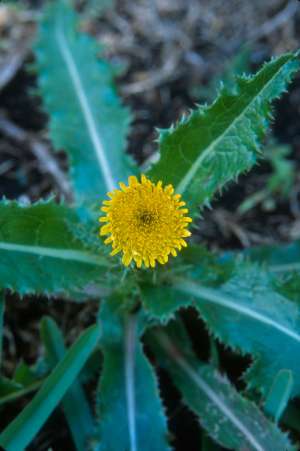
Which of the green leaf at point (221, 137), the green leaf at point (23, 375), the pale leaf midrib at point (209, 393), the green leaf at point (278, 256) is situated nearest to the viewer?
the green leaf at point (221, 137)

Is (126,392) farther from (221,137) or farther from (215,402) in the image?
(221,137)

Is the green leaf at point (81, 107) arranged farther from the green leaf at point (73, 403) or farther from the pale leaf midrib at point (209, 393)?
the pale leaf midrib at point (209, 393)

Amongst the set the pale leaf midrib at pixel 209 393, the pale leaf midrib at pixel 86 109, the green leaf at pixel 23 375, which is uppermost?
the pale leaf midrib at pixel 86 109

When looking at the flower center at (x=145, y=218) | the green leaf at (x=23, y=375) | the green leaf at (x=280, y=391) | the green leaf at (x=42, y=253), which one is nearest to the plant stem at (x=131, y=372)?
the green leaf at (x=42, y=253)

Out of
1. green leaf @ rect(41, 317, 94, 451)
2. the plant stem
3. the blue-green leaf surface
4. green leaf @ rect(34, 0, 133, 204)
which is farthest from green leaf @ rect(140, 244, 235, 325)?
green leaf @ rect(34, 0, 133, 204)

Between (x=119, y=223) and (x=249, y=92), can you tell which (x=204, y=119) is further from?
(x=119, y=223)

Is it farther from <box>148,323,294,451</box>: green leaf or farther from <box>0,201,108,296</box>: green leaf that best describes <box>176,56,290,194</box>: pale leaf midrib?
<box>148,323,294,451</box>: green leaf
